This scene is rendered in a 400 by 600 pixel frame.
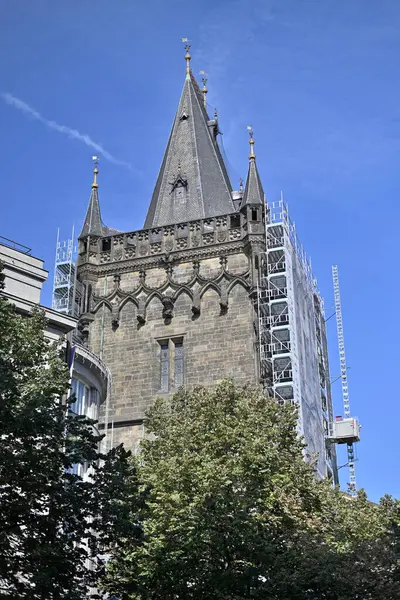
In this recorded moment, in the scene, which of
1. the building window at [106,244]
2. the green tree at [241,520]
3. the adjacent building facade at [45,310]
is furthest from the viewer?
the building window at [106,244]

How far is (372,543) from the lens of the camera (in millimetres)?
22719

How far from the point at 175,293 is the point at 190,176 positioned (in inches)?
318

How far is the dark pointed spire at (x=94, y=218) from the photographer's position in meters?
47.9

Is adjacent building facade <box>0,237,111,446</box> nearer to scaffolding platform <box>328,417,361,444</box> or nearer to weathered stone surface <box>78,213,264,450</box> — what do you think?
weathered stone surface <box>78,213,264,450</box>

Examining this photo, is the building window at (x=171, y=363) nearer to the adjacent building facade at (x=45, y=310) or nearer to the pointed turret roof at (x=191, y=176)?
the pointed turret roof at (x=191, y=176)

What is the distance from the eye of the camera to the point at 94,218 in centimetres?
4906

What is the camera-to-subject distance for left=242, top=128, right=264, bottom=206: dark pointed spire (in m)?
45.3

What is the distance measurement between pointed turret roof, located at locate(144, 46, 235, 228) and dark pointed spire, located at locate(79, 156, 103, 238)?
8.19 feet

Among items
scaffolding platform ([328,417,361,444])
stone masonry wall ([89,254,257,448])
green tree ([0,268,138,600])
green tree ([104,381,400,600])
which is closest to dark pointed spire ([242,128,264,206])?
stone masonry wall ([89,254,257,448])

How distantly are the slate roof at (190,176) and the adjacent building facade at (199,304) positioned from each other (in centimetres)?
8

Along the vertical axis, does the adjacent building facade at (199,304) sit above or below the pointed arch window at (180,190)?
below

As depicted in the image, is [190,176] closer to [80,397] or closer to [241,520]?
[80,397]

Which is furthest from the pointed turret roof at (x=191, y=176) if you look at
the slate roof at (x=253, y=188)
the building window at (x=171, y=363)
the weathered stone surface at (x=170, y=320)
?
the building window at (x=171, y=363)

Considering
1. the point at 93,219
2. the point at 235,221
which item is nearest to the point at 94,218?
the point at 93,219
